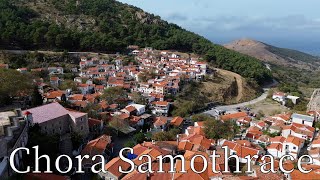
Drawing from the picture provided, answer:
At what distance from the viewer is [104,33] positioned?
64.8m

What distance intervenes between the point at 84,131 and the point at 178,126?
37.7 feet

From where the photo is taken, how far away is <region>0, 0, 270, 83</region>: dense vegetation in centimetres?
5288

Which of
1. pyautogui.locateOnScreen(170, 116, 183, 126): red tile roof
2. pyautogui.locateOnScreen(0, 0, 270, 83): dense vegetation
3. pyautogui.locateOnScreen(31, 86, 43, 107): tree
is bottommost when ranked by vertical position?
pyautogui.locateOnScreen(170, 116, 183, 126): red tile roof

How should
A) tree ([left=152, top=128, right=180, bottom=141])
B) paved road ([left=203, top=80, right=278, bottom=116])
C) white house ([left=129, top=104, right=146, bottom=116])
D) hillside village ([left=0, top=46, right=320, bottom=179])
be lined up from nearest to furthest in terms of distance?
hillside village ([left=0, top=46, right=320, bottom=179]) → tree ([left=152, top=128, right=180, bottom=141]) → white house ([left=129, top=104, right=146, bottom=116]) → paved road ([left=203, top=80, right=278, bottom=116])

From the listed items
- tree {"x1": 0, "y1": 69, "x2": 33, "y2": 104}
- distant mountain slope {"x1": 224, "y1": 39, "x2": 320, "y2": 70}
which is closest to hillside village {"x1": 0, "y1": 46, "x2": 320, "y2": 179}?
tree {"x1": 0, "y1": 69, "x2": 33, "y2": 104}

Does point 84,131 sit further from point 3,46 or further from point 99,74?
point 3,46

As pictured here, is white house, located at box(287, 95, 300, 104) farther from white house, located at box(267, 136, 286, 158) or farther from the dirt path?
white house, located at box(267, 136, 286, 158)

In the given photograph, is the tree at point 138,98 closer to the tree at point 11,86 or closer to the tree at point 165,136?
the tree at point 165,136

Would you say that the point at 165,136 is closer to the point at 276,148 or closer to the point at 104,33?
the point at 276,148

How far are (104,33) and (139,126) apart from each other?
36.0 metres

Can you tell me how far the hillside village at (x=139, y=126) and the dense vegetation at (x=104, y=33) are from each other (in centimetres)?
715

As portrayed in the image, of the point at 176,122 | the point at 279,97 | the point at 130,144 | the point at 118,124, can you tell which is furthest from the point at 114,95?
the point at 279,97

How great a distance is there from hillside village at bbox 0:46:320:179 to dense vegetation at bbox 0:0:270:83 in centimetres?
715

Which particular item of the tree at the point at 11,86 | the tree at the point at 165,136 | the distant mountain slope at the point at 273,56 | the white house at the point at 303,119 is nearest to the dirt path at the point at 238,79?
the white house at the point at 303,119
